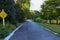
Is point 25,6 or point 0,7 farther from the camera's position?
point 25,6

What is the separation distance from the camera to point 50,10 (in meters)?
57.2

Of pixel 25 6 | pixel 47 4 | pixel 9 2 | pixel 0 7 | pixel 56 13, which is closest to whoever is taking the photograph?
pixel 0 7

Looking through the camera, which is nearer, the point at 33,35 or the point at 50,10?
the point at 33,35

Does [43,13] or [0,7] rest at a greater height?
[0,7]

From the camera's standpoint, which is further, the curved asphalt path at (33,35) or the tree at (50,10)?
the tree at (50,10)

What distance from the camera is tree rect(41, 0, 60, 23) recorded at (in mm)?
55731

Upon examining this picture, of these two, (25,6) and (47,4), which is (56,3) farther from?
(25,6)

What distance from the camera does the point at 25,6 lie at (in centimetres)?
8269

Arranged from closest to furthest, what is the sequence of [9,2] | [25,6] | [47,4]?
[9,2] < [47,4] < [25,6]

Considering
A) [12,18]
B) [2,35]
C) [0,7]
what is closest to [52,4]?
[12,18]

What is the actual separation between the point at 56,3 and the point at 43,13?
546cm

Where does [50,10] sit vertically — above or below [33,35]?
below

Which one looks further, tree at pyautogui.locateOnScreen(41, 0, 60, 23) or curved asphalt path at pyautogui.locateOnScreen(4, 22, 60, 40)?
tree at pyautogui.locateOnScreen(41, 0, 60, 23)

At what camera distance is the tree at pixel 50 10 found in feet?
183
